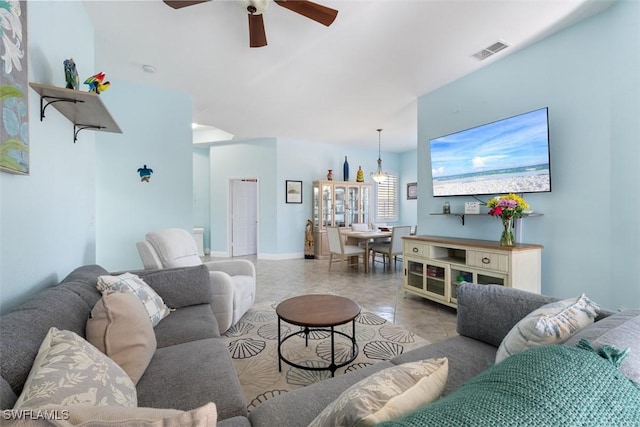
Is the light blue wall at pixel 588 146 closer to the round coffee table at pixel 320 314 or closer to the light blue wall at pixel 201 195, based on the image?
the round coffee table at pixel 320 314

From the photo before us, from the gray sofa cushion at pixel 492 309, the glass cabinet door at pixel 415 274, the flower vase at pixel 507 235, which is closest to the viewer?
the gray sofa cushion at pixel 492 309

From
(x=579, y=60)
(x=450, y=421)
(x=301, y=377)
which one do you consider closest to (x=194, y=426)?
(x=450, y=421)

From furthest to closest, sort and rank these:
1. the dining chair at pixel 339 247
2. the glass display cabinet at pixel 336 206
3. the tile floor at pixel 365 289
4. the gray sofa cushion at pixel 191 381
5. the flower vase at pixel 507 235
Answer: the glass display cabinet at pixel 336 206, the dining chair at pixel 339 247, the tile floor at pixel 365 289, the flower vase at pixel 507 235, the gray sofa cushion at pixel 191 381

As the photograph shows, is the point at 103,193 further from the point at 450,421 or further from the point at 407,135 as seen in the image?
the point at 407,135

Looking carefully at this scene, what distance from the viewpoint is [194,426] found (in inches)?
19.0

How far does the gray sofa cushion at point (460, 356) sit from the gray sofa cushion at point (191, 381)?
76 centimetres

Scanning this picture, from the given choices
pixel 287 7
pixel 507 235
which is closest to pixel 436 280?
pixel 507 235

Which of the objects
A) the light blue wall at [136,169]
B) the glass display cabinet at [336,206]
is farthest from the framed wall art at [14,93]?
the glass display cabinet at [336,206]

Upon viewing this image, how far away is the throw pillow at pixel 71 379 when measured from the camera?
64 centimetres

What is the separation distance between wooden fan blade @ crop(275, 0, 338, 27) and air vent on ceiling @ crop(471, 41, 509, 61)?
1.74 meters

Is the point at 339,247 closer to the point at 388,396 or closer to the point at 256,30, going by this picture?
the point at 256,30

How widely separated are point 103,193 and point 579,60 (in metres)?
5.12

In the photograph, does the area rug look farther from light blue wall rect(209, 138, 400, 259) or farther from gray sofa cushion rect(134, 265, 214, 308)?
light blue wall rect(209, 138, 400, 259)

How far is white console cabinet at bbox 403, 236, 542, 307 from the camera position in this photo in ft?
7.88
